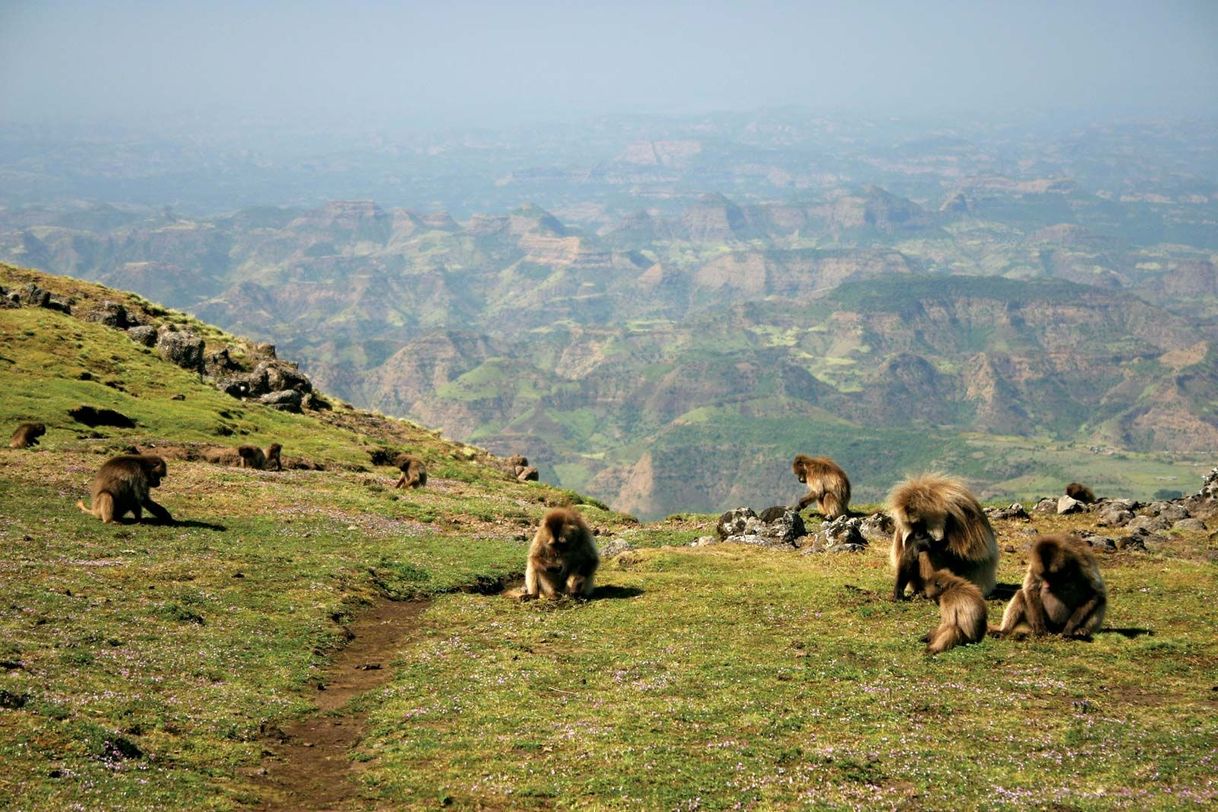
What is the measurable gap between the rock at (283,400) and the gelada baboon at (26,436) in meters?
23.2

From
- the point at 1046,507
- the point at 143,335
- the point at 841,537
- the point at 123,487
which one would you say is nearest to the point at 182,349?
the point at 143,335

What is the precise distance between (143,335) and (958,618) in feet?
213

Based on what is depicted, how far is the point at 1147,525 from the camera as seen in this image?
34938mm

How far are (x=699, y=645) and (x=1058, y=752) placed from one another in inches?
347

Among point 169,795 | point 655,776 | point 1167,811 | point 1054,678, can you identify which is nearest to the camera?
point 1167,811

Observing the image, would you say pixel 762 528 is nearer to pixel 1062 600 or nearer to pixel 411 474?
pixel 1062 600

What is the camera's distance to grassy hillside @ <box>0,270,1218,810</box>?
13.9 meters

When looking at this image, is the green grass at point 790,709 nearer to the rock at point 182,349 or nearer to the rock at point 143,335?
the rock at point 182,349

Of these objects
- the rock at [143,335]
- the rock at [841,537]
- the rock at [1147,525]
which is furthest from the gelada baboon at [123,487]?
the rock at [143,335]

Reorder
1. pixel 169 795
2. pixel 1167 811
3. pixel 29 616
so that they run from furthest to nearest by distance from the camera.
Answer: pixel 29 616 → pixel 169 795 → pixel 1167 811

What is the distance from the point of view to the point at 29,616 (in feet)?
66.5

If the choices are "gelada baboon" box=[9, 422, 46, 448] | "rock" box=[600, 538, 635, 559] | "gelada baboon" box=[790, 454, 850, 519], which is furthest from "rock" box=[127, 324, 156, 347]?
"gelada baboon" box=[790, 454, 850, 519]

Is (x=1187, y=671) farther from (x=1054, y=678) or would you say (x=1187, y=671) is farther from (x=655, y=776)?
(x=655, y=776)

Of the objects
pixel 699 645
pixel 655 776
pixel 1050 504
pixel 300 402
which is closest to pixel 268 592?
pixel 699 645
